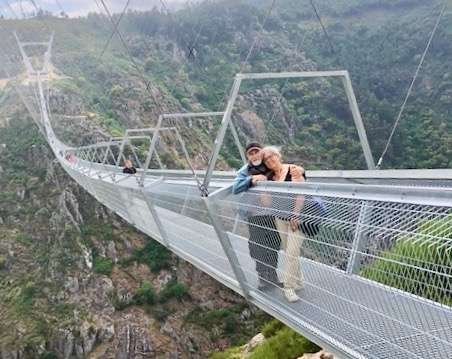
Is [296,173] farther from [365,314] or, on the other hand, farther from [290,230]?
[365,314]

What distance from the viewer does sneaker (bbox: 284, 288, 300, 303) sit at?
2644 millimetres

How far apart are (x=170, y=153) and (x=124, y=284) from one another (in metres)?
8.41

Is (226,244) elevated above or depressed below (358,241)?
below

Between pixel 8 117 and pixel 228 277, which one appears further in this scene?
pixel 8 117

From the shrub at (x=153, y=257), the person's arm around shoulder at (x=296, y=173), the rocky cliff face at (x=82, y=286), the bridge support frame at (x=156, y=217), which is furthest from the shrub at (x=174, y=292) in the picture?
the person's arm around shoulder at (x=296, y=173)

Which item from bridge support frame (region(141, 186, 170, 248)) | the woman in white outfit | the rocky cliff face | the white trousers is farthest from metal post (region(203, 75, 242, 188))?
the rocky cliff face

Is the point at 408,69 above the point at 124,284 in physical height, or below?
above

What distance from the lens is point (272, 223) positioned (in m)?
2.60

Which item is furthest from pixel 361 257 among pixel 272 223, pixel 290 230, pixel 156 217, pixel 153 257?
pixel 153 257

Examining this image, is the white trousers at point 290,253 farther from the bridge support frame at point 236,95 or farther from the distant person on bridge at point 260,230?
the bridge support frame at point 236,95

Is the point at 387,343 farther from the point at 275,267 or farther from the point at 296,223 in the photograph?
the point at 275,267

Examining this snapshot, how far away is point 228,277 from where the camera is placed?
11.5ft

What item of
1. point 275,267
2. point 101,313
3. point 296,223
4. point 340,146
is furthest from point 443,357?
point 340,146

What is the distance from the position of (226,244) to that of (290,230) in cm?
73
